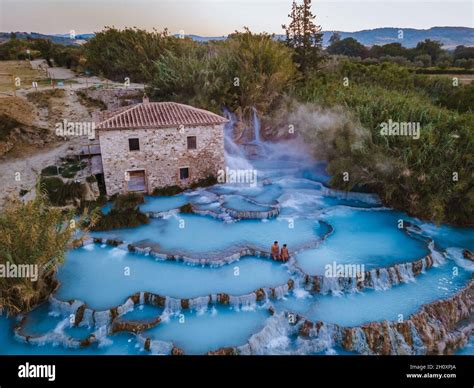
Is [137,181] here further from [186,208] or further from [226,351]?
[226,351]

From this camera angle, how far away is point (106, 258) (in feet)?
50.1

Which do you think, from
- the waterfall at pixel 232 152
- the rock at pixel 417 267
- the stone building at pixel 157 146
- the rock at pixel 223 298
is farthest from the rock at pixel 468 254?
the waterfall at pixel 232 152

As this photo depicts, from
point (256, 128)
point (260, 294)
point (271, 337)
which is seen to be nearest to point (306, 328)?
point (271, 337)

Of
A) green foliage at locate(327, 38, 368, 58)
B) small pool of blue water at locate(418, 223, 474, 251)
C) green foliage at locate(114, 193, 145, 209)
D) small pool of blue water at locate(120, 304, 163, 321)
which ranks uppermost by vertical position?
green foliage at locate(327, 38, 368, 58)

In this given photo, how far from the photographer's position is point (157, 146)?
20312 mm

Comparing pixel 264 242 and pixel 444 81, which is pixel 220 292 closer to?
pixel 264 242

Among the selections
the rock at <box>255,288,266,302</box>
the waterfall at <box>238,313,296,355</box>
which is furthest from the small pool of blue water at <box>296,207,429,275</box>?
the waterfall at <box>238,313,296,355</box>

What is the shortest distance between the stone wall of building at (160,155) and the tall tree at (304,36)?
51.1 feet

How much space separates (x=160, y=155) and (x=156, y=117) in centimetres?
185

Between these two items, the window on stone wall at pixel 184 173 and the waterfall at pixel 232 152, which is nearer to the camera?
the window on stone wall at pixel 184 173

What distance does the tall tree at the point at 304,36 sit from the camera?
33156mm

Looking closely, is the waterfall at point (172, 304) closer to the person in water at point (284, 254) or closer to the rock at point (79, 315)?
the rock at point (79, 315)

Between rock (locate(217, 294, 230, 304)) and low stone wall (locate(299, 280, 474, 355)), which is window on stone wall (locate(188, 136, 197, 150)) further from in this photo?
low stone wall (locate(299, 280, 474, 355))

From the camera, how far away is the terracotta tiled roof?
64.0 ft
